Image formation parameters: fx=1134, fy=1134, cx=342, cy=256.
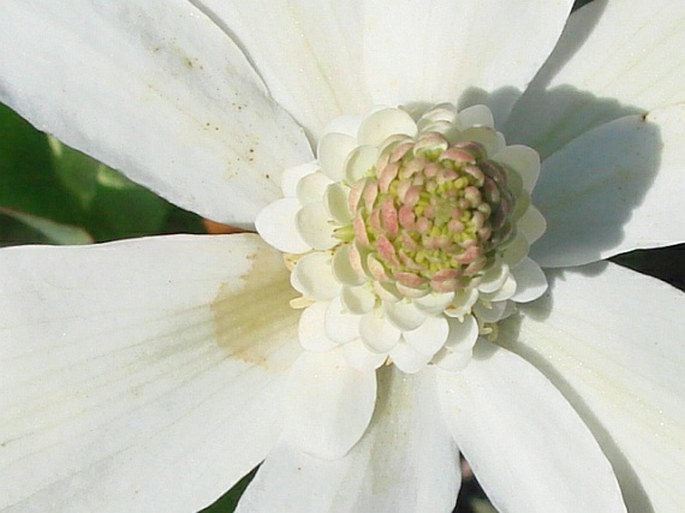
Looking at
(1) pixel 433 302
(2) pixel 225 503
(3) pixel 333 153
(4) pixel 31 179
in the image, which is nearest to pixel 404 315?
(1) pixel 433 302

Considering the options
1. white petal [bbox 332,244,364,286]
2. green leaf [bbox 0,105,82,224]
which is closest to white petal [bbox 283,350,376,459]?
white petal [bbox 332,244,364,286]

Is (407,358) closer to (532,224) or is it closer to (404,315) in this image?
(404,315)

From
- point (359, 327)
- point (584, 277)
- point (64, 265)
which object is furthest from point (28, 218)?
point (584, 277)

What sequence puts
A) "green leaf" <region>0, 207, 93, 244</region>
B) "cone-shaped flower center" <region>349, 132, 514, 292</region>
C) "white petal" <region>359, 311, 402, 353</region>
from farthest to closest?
1. "green leaf" <region>0, 207, 93, 244</region>
2. "white petal" <region>359, 311, 402, 353</region>
3. "cone-shaped flower center" <region>349, 132, 514, 292</region>

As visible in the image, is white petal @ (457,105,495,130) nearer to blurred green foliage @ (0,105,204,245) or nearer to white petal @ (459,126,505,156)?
white petal @ (459,126,505,156)

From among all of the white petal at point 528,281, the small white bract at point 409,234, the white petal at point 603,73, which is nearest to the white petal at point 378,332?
the small white bract at point 409,234

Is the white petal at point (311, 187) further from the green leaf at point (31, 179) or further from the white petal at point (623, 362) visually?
the green leaf at point (31, 179)
